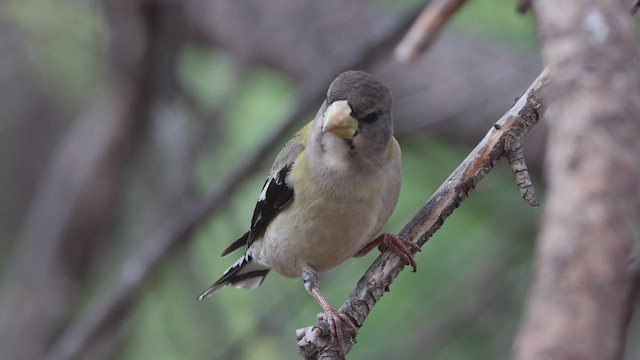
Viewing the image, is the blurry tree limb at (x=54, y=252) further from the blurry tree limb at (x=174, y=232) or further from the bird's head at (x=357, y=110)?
the bird's head at (x=357, y=110)

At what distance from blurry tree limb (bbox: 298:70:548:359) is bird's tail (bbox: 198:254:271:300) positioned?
160cm

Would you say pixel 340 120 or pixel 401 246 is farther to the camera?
pixel 340 120

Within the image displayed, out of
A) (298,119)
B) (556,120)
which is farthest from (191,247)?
(556,120)

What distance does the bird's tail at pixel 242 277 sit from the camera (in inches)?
183

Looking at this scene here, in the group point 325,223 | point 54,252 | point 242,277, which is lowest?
point 325,223

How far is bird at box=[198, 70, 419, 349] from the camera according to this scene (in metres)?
3.35

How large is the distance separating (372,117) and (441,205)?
55cm

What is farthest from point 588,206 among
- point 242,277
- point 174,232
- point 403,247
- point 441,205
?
point 174,232

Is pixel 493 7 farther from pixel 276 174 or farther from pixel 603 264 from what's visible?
pixel 603 264

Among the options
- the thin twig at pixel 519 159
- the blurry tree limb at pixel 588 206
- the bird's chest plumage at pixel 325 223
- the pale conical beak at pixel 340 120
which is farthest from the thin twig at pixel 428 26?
the blurry tree limb at pixel 588 206

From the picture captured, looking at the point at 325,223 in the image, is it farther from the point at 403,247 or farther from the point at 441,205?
the point at 441,205

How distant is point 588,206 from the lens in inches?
44.1

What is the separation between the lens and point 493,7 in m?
6.46

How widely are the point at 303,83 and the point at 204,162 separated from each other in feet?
3.42
